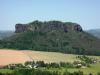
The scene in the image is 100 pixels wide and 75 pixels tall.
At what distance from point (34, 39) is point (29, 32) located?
49.0ft

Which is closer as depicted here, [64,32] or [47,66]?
[47,66]

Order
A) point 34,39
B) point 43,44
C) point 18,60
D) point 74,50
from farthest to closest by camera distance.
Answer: point 34,39, point 43,44, point 74,50, point 18,60

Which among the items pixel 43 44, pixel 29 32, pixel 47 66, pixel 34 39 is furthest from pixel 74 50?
pixel 47 66

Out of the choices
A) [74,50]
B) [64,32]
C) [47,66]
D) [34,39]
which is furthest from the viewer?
[64,32]

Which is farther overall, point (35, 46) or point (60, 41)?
point (60, 41)

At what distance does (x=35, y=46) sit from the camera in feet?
545

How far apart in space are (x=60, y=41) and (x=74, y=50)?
23310 millimetres

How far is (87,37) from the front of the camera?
18925 centimetres

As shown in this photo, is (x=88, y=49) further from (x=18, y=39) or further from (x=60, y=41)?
(x=18, y=39)

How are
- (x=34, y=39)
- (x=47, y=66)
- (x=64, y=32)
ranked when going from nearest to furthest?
(x=47, y=66), (x=34, y=39), (x=64, y=32)

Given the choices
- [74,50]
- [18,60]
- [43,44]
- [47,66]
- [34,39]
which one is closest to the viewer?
[47,66]

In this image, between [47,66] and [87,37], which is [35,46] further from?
[47,66]

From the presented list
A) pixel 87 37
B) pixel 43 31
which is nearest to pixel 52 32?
pixel 43 31

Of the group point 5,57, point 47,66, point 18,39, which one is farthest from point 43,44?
point 47,66
